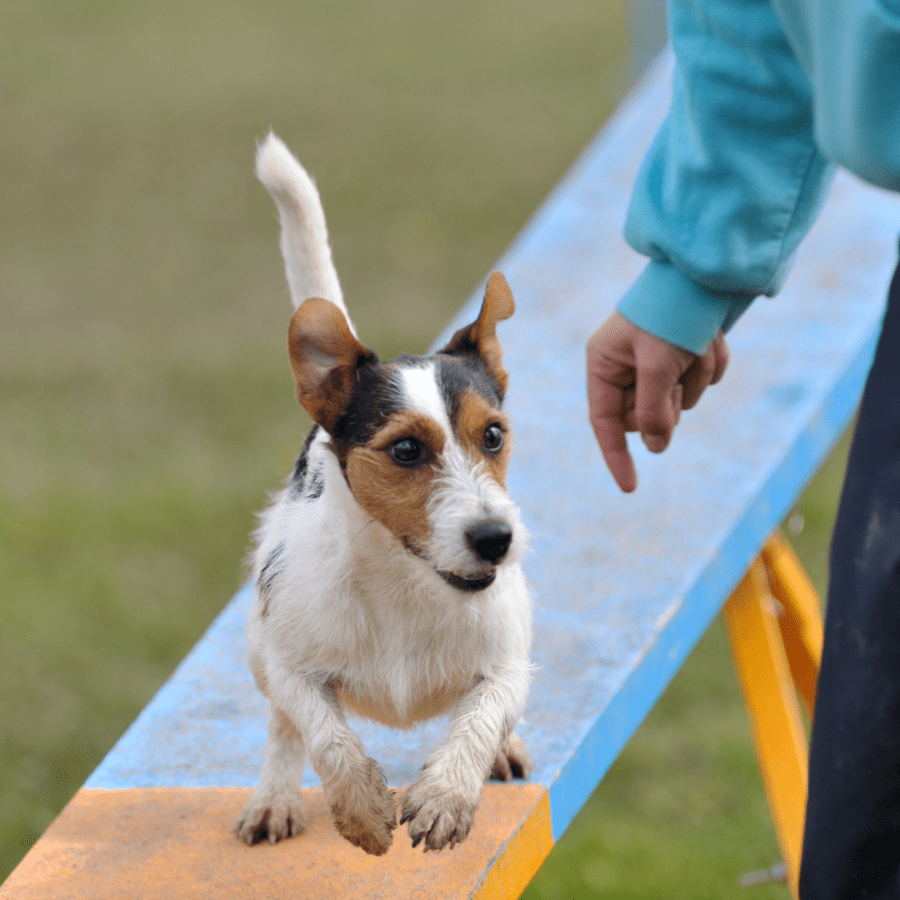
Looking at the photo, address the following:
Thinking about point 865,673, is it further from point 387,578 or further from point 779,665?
point 779,665

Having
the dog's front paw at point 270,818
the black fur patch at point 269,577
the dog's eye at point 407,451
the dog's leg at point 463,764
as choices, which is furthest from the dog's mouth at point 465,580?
the dog's front paw at point 270,818

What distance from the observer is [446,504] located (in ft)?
5.30

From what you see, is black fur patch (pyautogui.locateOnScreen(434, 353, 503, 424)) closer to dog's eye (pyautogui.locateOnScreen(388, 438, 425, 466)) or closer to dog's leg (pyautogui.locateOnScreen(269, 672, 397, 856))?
dog's eye (pyautogui.locateOnScreen(388, 438, 425, 466))

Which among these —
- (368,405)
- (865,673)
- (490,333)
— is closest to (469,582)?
(368,405)

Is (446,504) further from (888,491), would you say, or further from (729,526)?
(729,526)

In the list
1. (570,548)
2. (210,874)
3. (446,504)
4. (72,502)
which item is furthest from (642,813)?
(72,502)

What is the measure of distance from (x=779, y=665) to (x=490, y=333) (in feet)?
4.78

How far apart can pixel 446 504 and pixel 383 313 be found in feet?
17.9

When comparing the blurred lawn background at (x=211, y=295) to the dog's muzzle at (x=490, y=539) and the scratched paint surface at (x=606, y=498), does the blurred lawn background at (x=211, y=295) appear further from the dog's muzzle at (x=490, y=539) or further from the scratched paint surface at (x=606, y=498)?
the dog's muzzle at (x=490, y=539)

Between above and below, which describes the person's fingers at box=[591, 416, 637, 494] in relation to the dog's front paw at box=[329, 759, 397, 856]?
above

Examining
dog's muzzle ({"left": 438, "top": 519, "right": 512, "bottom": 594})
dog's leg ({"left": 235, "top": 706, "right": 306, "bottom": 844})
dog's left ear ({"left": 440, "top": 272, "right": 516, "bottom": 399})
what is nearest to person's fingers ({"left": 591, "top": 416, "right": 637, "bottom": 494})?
dog's left ear ({"left": 440, "top": 272, "right": 516, "bottom": 399})

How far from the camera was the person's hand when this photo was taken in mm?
1978

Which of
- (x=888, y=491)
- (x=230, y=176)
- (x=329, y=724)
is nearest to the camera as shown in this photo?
(x=888, y=491)

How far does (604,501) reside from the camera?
3.05 m
